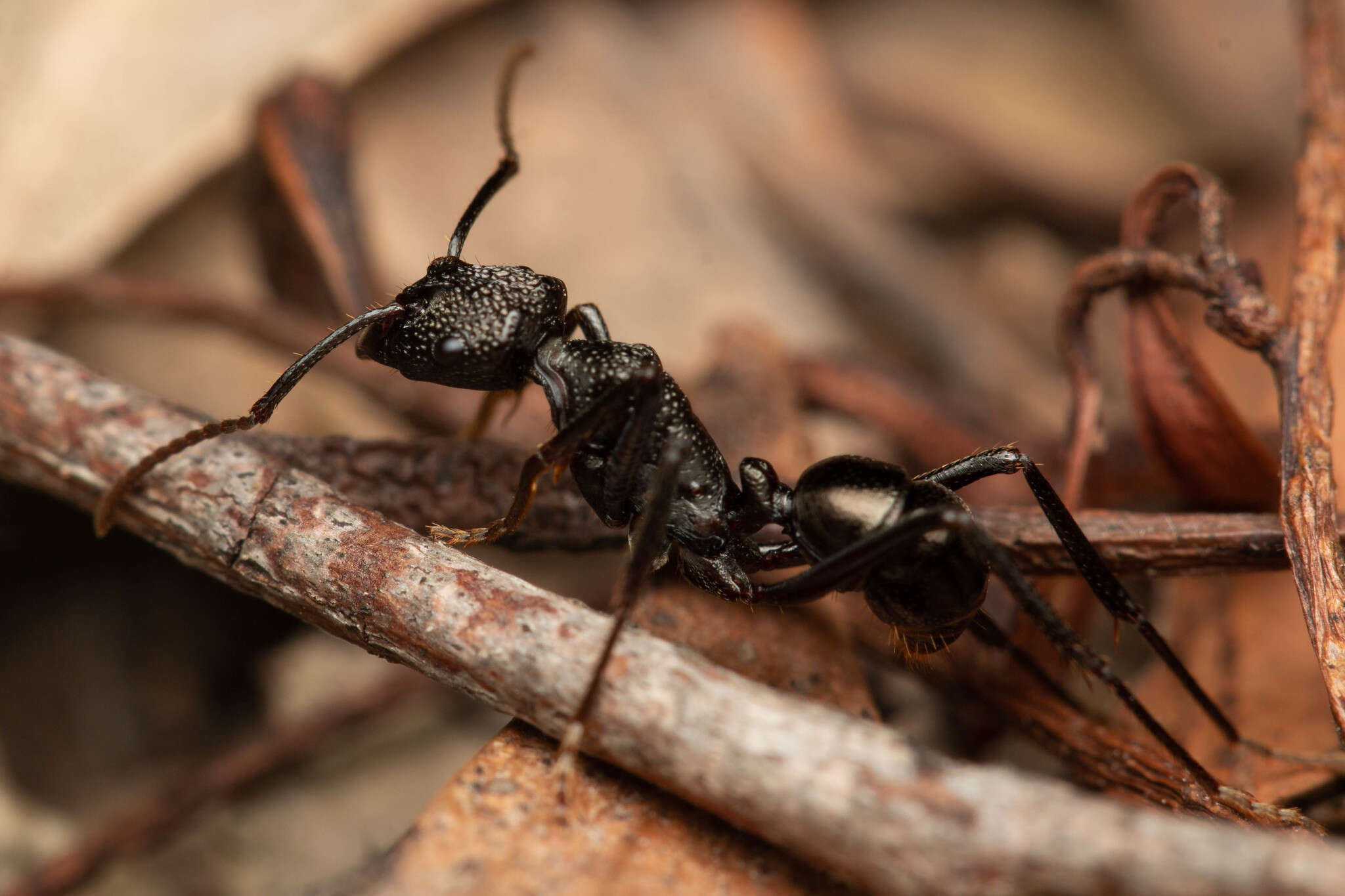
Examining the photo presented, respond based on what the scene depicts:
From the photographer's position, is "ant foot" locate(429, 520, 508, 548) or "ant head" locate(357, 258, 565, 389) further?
"ant head" locate(357, 258, 565, 389)

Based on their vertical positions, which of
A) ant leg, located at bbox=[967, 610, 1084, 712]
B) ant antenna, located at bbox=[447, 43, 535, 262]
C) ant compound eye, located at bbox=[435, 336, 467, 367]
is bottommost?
ant compound eye, located at bbox=[435, 336, 467, 367]

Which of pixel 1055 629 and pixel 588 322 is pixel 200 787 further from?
pixel 1055 629

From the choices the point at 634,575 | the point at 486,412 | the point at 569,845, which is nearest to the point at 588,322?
the point at 486,412

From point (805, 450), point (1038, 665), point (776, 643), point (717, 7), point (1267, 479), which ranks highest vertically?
point (717, 7)

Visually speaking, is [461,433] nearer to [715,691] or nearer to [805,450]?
[805,450]

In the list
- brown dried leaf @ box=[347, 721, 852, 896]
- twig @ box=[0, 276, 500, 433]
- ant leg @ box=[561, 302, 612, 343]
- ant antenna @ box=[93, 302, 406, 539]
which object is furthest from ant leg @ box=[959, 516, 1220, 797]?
twig @ box=[0, 276, 500, 433]

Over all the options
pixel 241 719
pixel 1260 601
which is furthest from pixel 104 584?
pixel 1260 601

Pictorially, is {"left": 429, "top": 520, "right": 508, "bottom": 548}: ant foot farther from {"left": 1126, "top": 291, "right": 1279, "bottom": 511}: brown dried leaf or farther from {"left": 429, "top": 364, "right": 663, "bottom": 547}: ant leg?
{"left": 1126, "top": 291, "right": 1279, "bottom": 511}: brown dried leaf
